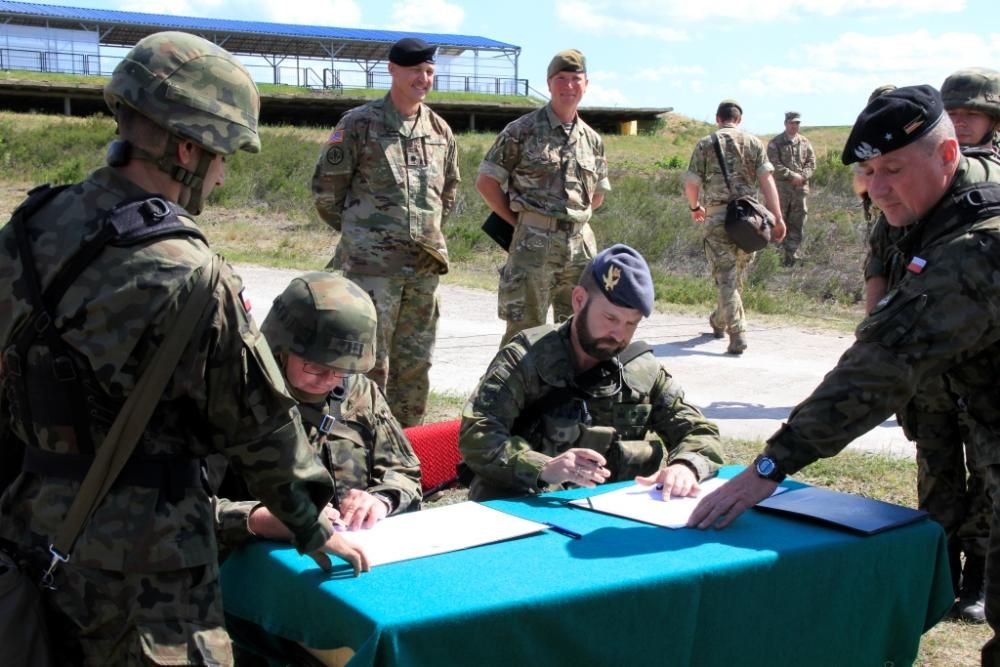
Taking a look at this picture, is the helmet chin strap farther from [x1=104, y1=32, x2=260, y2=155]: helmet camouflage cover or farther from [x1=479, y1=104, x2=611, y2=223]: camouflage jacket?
[x1=479, y1=104, x2=611, y2=223]: camouflage jacket

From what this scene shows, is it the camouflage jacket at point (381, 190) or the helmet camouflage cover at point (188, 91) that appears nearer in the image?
the helmet camouflage cover at point (188, 91)

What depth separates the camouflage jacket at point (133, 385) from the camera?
1945 mm

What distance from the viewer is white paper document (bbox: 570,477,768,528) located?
290 cm

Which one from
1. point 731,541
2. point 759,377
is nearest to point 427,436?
point 731,541

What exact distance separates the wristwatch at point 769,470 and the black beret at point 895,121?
87cm

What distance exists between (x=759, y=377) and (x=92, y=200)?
22.1 feet

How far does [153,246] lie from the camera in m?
1.96

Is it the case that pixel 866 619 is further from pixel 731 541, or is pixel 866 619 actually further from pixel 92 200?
pixel 92 200

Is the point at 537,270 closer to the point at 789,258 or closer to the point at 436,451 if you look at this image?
the point at 436,451

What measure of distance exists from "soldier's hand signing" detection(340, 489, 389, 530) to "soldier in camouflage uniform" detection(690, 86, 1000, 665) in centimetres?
84

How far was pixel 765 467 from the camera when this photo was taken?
9.52ft

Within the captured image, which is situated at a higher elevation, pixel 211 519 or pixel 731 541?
pixel 211 519

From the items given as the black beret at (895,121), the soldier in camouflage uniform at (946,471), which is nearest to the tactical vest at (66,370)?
the black beret at (895,121)

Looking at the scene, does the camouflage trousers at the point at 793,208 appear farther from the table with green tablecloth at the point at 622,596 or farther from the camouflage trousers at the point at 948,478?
the table with green tablecloth at the point at 622,596
